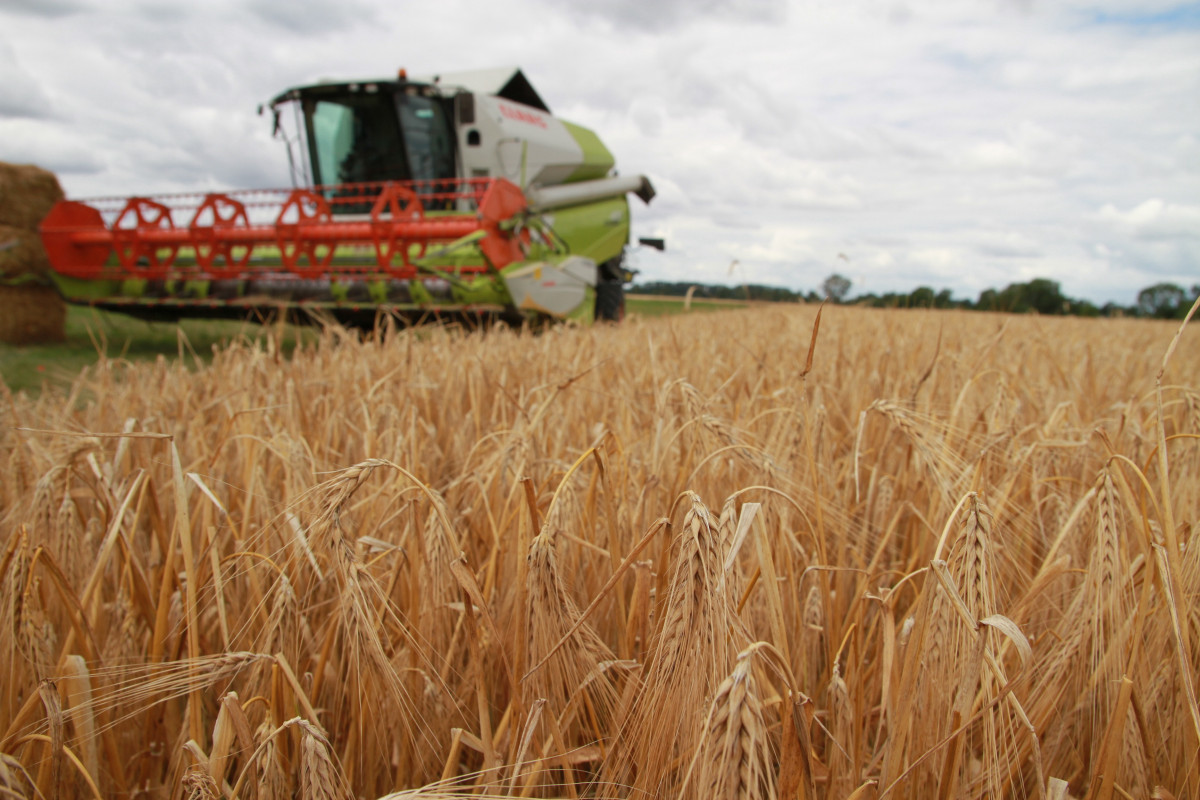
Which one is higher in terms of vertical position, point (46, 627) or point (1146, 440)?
point (1146, 440)

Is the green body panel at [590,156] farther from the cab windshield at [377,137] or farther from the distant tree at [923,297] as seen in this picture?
the distant tree at [923,297]

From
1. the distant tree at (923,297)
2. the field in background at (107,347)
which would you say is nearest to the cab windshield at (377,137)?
the field in background at (107,347)

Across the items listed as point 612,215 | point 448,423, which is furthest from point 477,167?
point 448,423

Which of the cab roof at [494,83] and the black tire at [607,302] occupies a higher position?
the cab roof at [494,83]

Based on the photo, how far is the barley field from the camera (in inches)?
21.0

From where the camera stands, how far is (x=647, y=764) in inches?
20.1

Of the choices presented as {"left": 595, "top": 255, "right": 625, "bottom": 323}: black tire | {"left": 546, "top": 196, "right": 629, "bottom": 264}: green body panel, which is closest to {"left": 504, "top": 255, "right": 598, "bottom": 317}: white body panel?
{"left": 546, "top": 196, "right": 629, "bottom": 264}: green body panel

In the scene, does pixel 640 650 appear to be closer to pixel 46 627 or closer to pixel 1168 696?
pixel 1168 696

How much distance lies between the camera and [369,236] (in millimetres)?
5605

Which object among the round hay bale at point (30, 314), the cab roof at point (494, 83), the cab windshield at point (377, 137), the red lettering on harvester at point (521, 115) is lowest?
the round hay bale at point (30, 314)

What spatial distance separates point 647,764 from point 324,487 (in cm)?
39

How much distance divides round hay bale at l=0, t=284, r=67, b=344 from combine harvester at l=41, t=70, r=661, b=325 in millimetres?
405

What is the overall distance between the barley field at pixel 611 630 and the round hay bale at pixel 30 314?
21.2 feet

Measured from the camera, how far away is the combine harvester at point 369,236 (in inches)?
228
